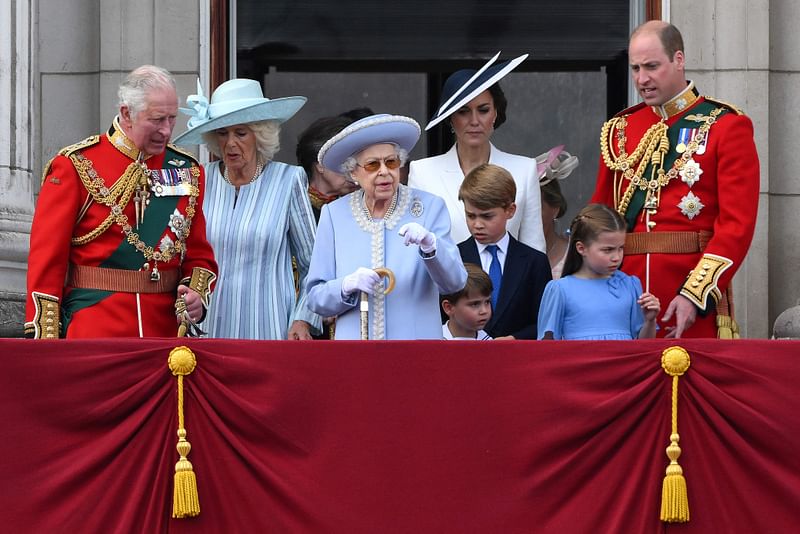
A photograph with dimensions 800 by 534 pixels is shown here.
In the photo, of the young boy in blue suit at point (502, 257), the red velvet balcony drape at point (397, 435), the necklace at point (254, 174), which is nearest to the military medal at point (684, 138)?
the young boy in blue suit at point (502, 257)

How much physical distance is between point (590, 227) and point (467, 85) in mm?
1333

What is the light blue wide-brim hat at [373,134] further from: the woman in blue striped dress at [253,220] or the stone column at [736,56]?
the stone column at [736,56]

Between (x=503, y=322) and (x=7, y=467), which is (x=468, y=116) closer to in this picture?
(x=503, y=322)

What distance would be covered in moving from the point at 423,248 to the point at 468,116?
5.34ft

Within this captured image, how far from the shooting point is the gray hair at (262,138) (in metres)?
6.32

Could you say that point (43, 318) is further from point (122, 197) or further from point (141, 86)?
point (141, 86)

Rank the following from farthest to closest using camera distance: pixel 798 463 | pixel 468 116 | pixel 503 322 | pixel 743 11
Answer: pixel 743 11 < pixel 468 116 < pixel 503 322 < pixel 798 463

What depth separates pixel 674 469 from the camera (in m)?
4.96

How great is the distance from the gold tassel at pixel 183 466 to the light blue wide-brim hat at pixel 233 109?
1399mm

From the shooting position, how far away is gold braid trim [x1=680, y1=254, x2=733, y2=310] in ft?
18.8

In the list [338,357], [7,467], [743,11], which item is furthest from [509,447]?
[743,11]

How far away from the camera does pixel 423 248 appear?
5.31 meters

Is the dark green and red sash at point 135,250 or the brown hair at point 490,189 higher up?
the brown hair at point 490,189

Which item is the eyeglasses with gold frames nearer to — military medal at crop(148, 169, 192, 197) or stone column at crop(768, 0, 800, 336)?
military medal at crop(148, 169, 192, 197)
